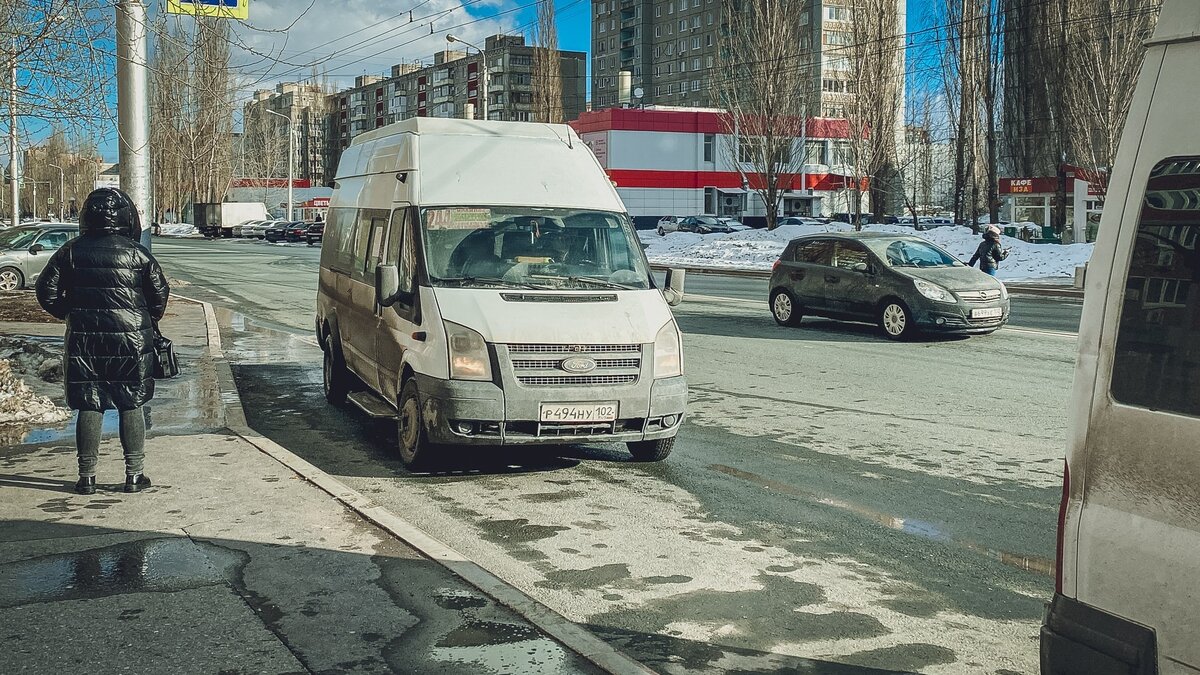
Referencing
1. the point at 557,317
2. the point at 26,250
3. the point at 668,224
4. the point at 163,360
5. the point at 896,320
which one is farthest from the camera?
the point at 668,224

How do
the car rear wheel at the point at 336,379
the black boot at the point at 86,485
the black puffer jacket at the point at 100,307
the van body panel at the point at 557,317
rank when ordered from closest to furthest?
the black puffer jacket at the point at 100,307, the black boot at the point at 86,485, the van body panel at the point at 557,317, the car rear wheel at the point at 336,379

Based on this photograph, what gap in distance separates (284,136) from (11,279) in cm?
11674

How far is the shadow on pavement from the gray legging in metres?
0.81

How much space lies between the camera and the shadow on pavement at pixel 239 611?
4336mm

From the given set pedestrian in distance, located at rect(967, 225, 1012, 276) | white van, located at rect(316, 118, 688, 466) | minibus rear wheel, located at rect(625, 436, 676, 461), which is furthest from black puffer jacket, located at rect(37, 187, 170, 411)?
pedestrian in distance, located at rect(967, 225, 1012, 276)

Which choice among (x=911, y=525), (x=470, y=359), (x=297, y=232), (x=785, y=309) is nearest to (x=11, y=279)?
(x=785, y=309)

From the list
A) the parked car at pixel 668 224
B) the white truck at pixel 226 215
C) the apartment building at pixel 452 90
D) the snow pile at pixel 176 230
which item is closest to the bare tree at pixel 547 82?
the parked car at pixel 668 224

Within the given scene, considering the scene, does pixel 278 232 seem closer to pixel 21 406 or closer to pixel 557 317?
pixel 21 406

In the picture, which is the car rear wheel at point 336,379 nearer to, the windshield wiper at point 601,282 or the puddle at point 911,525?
the windshield wiper at point 601,282

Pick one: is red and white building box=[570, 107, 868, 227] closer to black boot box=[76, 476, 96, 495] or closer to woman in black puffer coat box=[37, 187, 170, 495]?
woman in black puffer coat box=[37, 187, 170, 495]

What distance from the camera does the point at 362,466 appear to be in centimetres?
804

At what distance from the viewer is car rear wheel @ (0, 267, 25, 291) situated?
24906mm

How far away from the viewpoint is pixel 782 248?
47156mm

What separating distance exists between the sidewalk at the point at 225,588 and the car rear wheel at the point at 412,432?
32.3 inches
